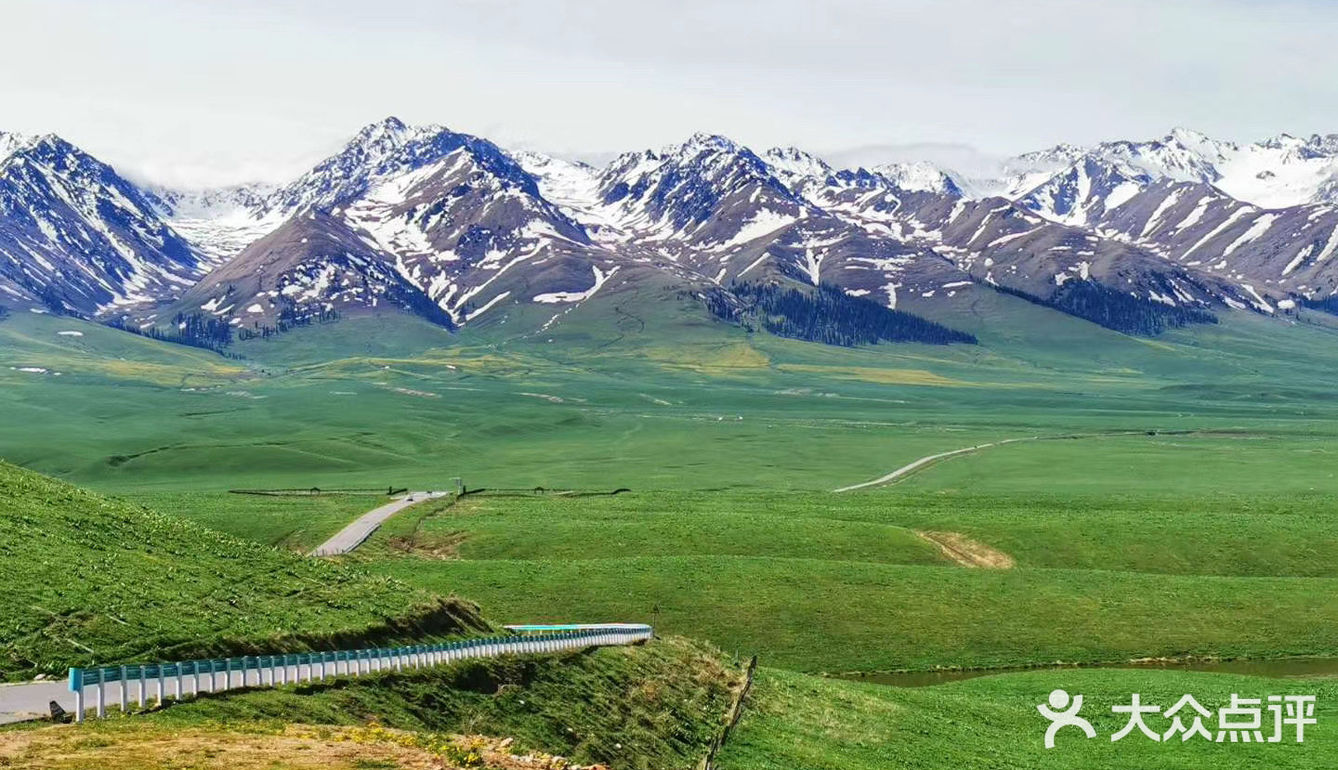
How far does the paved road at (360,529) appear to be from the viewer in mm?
107438

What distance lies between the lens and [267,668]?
39719mm

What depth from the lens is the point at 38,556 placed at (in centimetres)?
5000

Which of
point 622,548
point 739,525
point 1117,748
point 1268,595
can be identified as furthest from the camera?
point 739,525

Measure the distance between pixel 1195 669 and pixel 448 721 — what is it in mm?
59541

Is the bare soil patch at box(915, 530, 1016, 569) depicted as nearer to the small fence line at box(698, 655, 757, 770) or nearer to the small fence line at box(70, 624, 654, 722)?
the small fence line at box(698, 655, 757, 770)

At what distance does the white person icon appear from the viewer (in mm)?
62219

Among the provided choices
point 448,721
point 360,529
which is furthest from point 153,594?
point 360,529

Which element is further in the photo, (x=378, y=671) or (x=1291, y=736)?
(x=1291, y=736)

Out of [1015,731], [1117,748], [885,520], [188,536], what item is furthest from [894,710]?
[885,520]

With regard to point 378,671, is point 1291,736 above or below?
below

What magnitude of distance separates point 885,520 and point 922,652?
4236 centimetres

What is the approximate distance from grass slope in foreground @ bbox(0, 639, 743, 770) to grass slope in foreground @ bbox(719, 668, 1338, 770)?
2632 mm

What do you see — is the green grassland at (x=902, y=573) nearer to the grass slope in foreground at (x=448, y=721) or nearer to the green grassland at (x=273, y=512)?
the green grassland at (x=273, y=512)

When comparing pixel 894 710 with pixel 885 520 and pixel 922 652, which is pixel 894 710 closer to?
pixel 922 652
